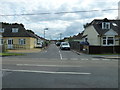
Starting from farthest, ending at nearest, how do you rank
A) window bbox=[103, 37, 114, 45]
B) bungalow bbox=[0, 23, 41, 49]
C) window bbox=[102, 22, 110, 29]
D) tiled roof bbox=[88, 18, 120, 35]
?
bungalow bbox=[0, 23, 41, 49] → window bbox=[102, 22, 110, 29] → tiled roof bbox=[88, 18, 120, 35] → window bbox=[103, 37, 114, 45]

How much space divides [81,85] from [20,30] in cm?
3979

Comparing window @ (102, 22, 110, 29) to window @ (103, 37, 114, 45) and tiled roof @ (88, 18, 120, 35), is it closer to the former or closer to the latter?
tiled roof @ (88, 18, 120, 35)

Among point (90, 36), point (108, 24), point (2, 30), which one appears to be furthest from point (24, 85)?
point (2, 30)

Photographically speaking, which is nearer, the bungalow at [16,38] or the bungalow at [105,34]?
the bungalow at [105,34]

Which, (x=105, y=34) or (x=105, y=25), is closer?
(x=105, y=34)

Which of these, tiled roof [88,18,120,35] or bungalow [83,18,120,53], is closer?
bungalow [83,18,120,53]

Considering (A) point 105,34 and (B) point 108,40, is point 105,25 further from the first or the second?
(B) point 108,40

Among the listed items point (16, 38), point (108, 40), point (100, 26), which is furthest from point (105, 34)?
point (16, 38)

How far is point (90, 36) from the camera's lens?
43781 mm

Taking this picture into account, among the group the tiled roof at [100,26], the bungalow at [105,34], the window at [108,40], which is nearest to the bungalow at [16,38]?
the bungalow at [105,34]

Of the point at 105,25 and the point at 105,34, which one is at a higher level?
the point at 105,25

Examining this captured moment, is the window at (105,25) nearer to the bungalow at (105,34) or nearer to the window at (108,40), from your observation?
the bungalow at (105,34)

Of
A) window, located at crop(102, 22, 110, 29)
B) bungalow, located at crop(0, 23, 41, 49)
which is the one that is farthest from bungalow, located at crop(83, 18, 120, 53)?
bungalow, located at crop(0, 23, 41, 49)

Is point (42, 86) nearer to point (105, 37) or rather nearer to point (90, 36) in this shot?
point (105, 37)
